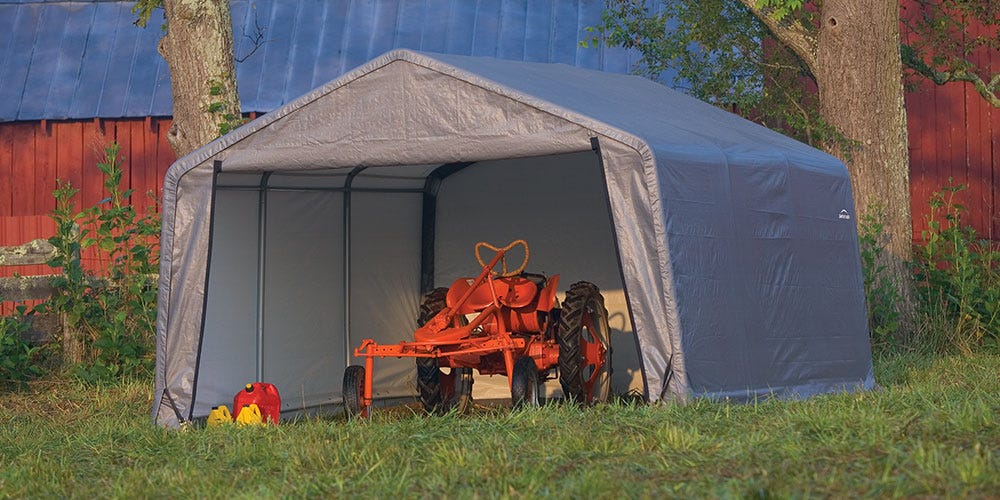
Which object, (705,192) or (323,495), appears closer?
(323,495)

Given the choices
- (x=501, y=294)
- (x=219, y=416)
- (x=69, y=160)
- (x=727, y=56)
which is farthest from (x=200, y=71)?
(x=69, y=160)

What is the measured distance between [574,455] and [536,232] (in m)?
5.67

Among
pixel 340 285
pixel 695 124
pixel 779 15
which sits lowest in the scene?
pixel 340 285

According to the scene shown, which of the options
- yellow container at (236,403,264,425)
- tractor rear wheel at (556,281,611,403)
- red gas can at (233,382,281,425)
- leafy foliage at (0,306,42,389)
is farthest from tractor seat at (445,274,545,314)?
leafy foliage at (0,306,42,389)

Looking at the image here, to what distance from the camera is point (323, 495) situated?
5.60m

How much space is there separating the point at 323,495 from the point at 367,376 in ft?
11.2

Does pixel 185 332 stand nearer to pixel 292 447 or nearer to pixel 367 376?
pixel 367 376

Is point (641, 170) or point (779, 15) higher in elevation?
point (779, 15)

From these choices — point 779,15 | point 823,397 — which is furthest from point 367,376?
point 779,15

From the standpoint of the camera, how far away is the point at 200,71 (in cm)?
1173

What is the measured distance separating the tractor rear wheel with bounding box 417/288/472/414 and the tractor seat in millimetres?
482

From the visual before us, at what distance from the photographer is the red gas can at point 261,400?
29.1 feet

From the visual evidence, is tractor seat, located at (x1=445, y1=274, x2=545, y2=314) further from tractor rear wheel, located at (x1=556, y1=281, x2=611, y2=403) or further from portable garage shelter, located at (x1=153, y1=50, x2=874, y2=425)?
portable garage shelter, located at (x1=153, y1=50, x2=874, y2=425)

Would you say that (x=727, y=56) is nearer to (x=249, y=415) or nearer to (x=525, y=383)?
(x=525, y=383)
